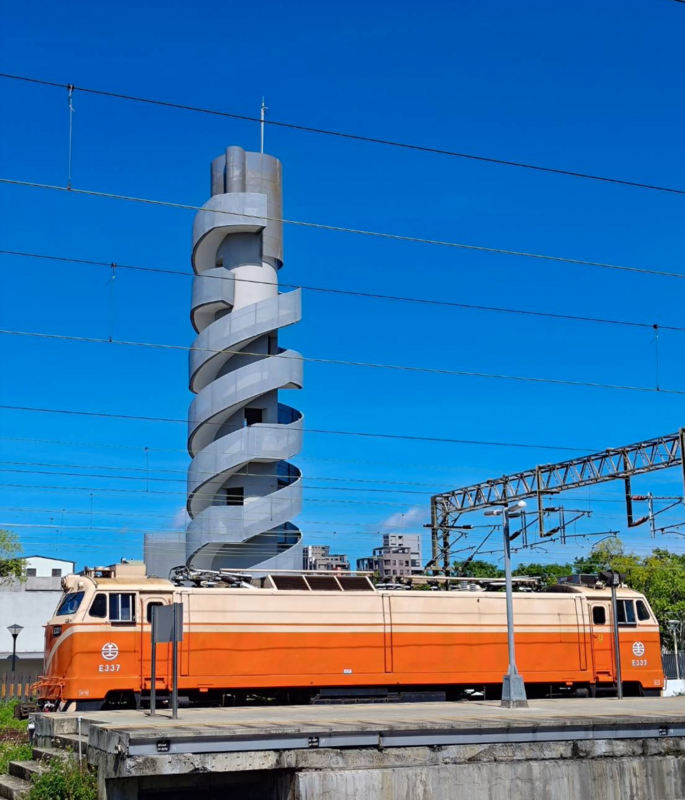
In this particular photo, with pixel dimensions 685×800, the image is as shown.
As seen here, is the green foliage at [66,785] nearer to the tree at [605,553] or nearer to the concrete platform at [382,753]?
the concrete platform at [382,753]

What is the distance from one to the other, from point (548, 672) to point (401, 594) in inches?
218

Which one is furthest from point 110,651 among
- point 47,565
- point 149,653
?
point 47,565

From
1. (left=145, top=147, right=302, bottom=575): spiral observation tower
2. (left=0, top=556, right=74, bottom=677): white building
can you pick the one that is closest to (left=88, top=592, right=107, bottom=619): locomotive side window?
Answer: (left=145, top=147, right=302, bottom=575): spiral observation tower

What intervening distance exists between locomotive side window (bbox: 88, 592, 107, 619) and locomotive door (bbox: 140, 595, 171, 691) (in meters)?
0.96

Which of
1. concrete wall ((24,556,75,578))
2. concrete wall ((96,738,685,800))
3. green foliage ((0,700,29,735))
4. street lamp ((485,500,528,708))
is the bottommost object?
concrete wall ((96,738,685,800))

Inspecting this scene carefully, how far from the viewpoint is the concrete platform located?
Result: 1555 centimetres

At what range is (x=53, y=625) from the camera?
26.3m

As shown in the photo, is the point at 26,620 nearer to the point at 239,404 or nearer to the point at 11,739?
the point at 239,404

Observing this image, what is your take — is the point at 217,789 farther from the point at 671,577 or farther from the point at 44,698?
the point at 671,577

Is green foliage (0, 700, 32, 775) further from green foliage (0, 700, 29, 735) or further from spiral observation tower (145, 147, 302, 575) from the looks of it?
spiral observation tower (145, 147, 302, 575)

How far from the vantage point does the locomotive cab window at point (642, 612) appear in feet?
105

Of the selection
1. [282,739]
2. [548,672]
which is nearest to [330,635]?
[548,672]

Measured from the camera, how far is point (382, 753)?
16750 millimetres

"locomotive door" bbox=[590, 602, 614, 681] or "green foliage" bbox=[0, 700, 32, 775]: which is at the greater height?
"locomotive door" bbox=[590, 602, 614, 681]
